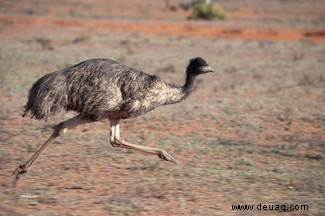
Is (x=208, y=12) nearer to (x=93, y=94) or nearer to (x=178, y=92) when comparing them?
→ (x=178, y=92)

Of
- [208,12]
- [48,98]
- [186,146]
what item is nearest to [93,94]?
[48,98]

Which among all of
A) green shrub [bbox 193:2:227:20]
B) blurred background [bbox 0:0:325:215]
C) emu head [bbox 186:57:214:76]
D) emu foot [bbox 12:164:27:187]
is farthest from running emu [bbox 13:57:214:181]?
green shrub [bbox 193:2:227:20]

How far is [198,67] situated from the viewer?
750cm

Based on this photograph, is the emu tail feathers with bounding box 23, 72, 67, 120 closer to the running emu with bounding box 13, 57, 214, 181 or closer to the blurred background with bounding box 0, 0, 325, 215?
the running emu with bounding box 13, 57, 214, 181

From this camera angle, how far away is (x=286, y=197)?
21.6ft

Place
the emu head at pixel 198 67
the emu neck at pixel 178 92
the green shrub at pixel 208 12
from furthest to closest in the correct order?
the green shrub at pixel 208 12, the emu head at pixel 198 67, the emu neck at pixel 178 92

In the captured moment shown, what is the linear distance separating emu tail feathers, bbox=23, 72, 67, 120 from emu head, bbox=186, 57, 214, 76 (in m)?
1.69

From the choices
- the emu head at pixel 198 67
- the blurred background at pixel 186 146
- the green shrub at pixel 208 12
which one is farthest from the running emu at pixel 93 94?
the green shrub at pixel 208 12

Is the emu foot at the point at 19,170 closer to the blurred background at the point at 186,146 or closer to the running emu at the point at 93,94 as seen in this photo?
the running emu at the point at 93,94

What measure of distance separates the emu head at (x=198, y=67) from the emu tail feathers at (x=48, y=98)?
1.69 metres

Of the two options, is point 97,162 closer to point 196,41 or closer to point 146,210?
point 146,210

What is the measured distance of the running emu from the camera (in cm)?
665

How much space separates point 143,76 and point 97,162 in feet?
4.65

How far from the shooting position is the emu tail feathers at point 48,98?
661 centimetres
